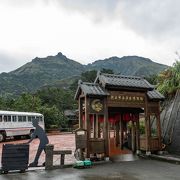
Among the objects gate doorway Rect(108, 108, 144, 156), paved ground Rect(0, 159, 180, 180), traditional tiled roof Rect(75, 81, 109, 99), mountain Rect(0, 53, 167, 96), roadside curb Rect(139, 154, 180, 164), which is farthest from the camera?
mountain Rect(0, 53, 167, 96)

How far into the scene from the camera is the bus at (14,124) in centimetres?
3004

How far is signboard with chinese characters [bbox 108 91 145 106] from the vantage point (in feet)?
48.9

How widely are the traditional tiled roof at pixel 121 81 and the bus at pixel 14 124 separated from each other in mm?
17646

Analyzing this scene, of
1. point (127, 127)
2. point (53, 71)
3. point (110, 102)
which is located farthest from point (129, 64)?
point (110, 102)

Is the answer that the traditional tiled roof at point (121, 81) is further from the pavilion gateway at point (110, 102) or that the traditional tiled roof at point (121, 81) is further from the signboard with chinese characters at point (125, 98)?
the signboard with chinese characters at point (125, 98)

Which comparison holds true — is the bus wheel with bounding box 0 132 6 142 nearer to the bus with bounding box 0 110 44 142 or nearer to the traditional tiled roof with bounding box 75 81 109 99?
the bus with bounding box 0 110 44 142

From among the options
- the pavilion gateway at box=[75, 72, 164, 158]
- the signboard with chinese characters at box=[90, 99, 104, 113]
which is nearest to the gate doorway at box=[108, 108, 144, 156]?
the pavilion gateway at box=[75, 72, 164, 158]

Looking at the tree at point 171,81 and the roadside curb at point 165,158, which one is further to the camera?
the tree at point 171,81

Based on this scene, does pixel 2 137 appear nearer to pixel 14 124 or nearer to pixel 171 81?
pixel 14 124

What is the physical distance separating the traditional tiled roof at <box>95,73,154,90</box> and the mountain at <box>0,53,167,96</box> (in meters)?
103

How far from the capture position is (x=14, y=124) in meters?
32.2

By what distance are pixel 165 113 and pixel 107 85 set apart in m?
7.03

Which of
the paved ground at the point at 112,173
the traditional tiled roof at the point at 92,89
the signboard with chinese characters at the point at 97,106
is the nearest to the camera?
the paved ground at the point at 112,173

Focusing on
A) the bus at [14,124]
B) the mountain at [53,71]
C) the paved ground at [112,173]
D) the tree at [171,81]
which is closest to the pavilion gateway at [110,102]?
the paved ground at [112,173]
